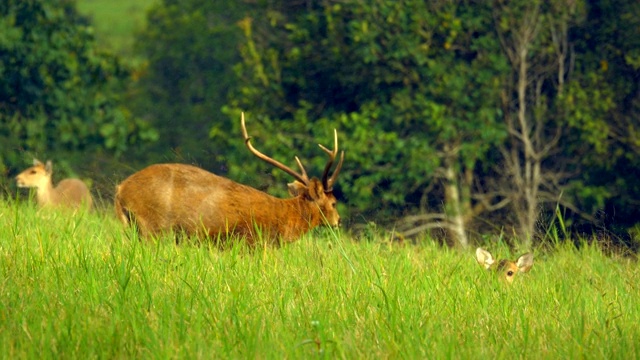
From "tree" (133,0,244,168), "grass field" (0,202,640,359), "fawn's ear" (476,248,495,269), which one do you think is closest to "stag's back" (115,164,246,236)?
"grass field" (0,202,640,359)

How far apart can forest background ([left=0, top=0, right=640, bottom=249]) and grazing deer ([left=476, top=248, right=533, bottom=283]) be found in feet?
21.8

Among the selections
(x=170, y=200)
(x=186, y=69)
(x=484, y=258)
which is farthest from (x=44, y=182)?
(x=186, y=69)

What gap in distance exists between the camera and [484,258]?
6977 millimetres

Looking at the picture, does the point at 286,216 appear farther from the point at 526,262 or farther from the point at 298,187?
the point at 526,262

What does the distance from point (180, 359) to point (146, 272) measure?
140 cm

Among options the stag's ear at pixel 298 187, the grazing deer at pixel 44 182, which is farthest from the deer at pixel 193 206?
the grazing deer at pixel 44 182

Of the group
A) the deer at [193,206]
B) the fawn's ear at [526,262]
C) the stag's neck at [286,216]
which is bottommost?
the stag's neck at [286,216]

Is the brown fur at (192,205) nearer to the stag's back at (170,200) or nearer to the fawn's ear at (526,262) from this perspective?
the stag's back at (170,200)

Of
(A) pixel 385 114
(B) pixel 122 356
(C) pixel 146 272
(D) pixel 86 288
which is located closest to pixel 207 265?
(C) pixel 146 272

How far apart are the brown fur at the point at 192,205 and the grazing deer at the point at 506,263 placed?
1.25m

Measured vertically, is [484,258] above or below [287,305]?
below

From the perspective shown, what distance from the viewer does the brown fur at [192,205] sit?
7.70 metres

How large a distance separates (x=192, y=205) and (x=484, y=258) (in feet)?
6.81

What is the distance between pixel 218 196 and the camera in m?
7.83
